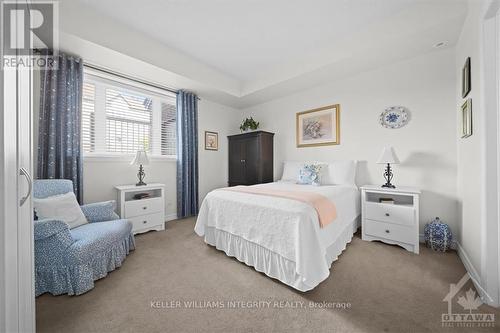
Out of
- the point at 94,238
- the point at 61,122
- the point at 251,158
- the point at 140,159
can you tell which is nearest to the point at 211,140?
the point at 251,158

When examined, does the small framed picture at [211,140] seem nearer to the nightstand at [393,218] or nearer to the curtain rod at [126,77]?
the curtain rod at [126,77]

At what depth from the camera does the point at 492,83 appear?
1439 millimetres

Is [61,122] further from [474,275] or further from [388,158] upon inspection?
[474,275]

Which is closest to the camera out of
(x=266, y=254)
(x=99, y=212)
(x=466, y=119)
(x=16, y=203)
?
(x=16, y=203)

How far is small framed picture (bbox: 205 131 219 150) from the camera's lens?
409cm

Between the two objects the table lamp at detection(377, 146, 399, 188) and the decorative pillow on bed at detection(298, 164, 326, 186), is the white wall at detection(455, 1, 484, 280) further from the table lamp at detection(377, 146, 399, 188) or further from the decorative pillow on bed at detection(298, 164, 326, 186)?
the decorative pillow on bed at detection(298, 164, 326, 186)

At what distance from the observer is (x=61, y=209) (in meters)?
1.84

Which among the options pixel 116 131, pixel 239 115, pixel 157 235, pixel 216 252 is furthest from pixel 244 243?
pixel 239 115

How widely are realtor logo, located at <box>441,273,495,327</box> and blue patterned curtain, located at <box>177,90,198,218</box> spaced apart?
348cm

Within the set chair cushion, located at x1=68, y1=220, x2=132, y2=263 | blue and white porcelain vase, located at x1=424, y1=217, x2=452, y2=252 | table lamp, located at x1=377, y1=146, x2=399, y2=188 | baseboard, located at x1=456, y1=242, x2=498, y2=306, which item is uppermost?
table lamp, located at x1=377, y1=146, x2=399, y2=188

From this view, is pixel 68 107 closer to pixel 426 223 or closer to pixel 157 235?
pixel 157 235

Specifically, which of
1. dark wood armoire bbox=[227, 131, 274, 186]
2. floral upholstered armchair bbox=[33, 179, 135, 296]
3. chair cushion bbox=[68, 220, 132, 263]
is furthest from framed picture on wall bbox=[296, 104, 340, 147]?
floral upholstered armchair bbox=[33, 179, 135, 296]

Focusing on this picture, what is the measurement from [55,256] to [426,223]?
13.1 ft

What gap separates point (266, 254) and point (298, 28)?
8.72ft
